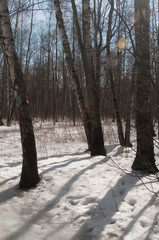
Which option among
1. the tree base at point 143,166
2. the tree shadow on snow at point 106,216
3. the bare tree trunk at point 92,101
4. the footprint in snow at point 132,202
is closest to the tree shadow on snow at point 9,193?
the tree shadow on snow at point 106,216

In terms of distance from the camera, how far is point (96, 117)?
17.5ft

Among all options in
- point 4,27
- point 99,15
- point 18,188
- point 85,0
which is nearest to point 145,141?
point 18,188

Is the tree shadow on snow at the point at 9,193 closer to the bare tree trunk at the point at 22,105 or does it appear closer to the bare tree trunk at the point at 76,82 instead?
the bare tree trunk at the point at 22,105

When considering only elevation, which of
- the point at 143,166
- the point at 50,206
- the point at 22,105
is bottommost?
the point at 50,206

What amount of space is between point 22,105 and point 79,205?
72.1 inches

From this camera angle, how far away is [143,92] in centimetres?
371

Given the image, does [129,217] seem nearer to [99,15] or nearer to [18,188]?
[18,188]

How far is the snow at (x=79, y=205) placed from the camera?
2.29 metres

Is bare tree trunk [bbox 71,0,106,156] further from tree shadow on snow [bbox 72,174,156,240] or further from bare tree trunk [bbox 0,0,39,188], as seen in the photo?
bare tree trunk [bbox 0,0,39,188]

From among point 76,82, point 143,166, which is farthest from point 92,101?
point 143,166

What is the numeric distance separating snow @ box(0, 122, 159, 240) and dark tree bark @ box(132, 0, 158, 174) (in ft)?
1.78

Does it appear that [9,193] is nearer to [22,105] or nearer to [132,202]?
[22,105]

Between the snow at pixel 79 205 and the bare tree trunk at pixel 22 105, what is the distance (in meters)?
0.24

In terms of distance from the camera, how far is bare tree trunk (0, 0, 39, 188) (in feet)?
10.8
